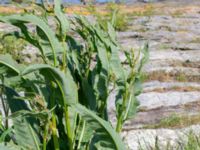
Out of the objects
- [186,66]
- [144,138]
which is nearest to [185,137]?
[144,138]

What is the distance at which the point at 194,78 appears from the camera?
9.79 metres

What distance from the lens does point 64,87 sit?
327 centimetres

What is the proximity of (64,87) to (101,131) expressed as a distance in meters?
0.27

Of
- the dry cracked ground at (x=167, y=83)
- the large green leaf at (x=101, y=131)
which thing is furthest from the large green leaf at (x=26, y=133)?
the dry cracked ground at (x=167, y=83)

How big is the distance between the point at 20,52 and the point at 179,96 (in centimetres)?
339

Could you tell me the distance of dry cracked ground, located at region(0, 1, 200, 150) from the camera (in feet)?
19.7

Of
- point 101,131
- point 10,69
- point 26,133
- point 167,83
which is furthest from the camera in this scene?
point 167,83

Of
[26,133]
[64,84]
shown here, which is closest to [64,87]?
[64,84]

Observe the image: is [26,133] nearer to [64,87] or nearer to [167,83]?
[64,87]

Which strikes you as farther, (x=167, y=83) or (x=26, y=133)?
(x=167, y=83)

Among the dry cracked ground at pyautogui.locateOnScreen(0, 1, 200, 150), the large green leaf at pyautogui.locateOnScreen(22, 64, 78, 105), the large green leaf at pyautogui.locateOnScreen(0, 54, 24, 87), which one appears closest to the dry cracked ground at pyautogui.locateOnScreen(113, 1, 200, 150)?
the dry cracked ground at pyautogui.locateOnScreen(0, 1, 200, 150)

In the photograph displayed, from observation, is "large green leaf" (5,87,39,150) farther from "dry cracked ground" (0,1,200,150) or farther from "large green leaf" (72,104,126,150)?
"dry cracked ground" (0,1,200,150)

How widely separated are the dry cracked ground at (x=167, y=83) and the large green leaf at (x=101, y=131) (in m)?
1.44

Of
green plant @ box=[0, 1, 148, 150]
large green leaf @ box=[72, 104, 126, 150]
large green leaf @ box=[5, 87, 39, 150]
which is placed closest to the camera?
large green leaf @ box=[72, 104, 126, 150]
